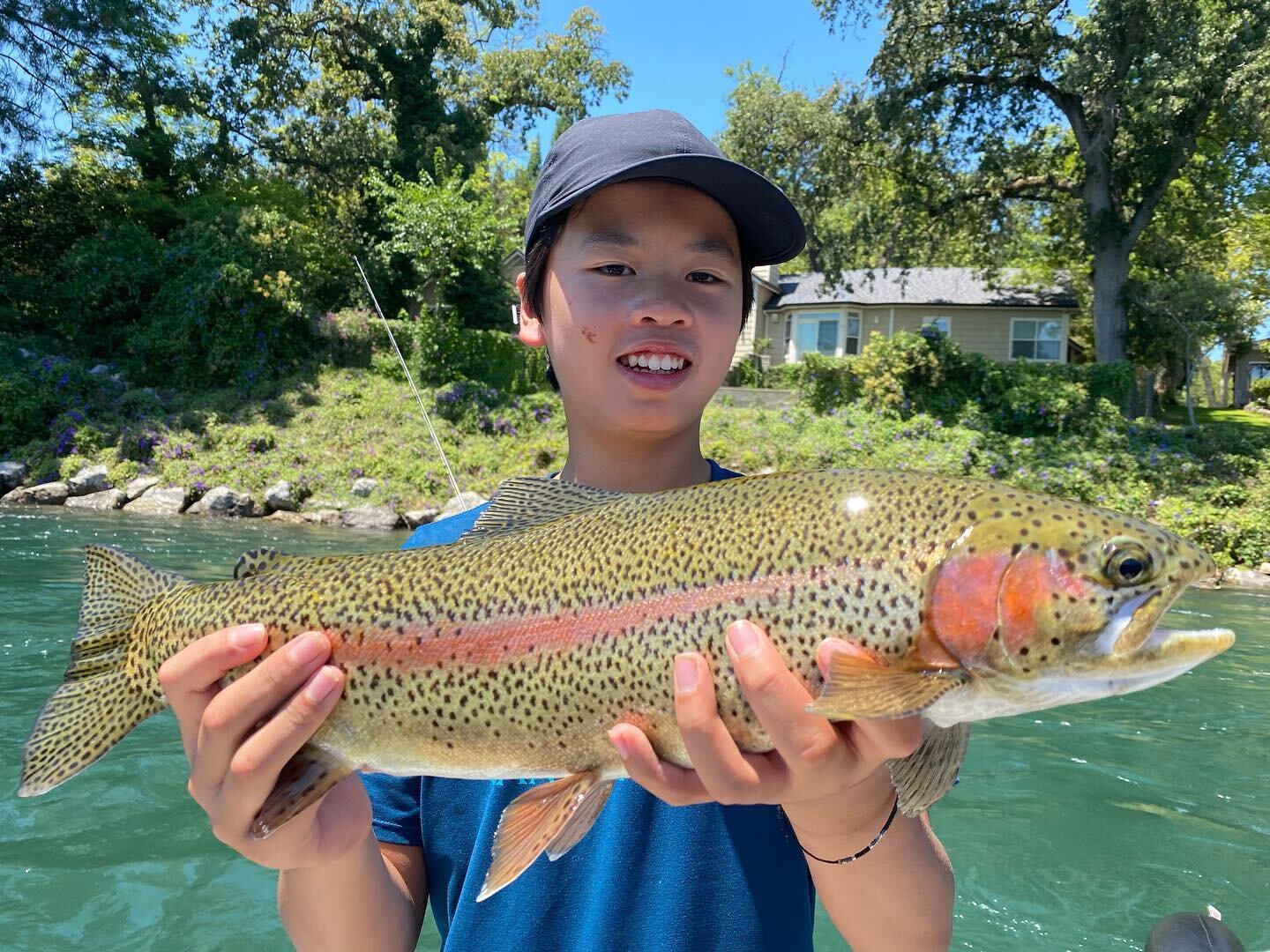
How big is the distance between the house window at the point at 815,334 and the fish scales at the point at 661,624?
116ft

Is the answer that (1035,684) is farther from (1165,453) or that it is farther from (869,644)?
(1165,453)

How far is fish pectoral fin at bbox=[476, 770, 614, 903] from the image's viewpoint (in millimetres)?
1791

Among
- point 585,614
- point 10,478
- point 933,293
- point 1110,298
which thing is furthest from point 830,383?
point 585,614

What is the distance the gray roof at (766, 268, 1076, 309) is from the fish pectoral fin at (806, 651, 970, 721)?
32.3 metres

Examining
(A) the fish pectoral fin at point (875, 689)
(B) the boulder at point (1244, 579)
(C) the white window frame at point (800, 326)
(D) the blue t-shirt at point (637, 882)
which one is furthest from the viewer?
(C) the white window frame at point (800, 326)

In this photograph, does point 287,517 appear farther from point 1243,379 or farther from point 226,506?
point 1243,379

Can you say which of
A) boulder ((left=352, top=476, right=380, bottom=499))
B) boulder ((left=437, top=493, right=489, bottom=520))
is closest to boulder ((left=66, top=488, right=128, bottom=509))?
boulder ((left=352, top=476, right=380, bottom=499))

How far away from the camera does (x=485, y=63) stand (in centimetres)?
3912

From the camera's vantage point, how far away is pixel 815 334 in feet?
121

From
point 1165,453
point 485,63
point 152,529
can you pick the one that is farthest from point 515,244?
Result: point 1165,453

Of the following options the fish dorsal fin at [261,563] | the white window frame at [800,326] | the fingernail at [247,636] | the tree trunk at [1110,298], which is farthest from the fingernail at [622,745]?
the white window frame at [800,326]

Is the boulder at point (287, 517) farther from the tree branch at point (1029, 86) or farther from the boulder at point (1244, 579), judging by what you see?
the tree branch at point (1029, 86)

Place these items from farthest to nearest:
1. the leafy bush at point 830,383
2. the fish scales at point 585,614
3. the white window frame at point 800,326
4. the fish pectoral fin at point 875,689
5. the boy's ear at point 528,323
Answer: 1. the white window frame at point 800,326
2. the leafy bush at point 830,383
3. the boy's ear at point 528,323
4. the fish scales at point 585,614
5. the fish pectoral fin at point 875,689

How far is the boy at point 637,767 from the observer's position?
177 centimetres
